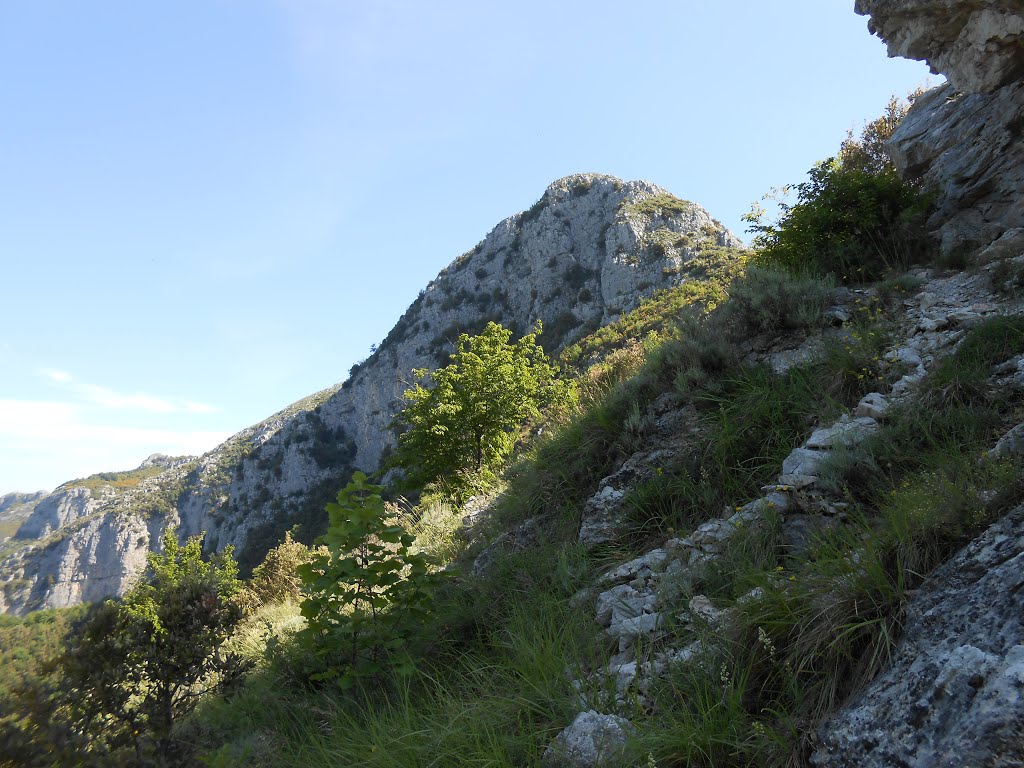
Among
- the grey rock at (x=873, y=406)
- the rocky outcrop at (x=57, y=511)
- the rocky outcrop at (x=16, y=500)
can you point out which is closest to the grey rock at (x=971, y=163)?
the grey rock at (x=873, y=406)

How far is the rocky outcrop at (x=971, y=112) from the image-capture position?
6.57 meters

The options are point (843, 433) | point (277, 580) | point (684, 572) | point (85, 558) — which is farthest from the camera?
point (85, 558)

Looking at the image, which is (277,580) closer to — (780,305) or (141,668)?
(141,668)

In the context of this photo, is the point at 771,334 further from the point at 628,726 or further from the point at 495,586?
the point at 628,726

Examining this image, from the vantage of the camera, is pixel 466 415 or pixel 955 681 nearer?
pixel 955 681

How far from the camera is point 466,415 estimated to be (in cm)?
1372

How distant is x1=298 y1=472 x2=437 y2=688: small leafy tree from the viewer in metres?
3.45

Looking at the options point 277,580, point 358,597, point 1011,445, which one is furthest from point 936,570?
point 277,580

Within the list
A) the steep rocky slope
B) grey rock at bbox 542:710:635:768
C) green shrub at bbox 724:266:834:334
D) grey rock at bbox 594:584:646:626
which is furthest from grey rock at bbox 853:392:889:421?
the steep rocky slope

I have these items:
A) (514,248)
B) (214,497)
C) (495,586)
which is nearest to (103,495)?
(214,497)

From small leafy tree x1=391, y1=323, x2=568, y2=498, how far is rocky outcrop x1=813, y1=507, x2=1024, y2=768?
11061 millimetres

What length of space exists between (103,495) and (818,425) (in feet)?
460

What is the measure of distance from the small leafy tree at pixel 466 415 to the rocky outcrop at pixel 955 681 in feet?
36.3

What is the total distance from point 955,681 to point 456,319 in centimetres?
5730
